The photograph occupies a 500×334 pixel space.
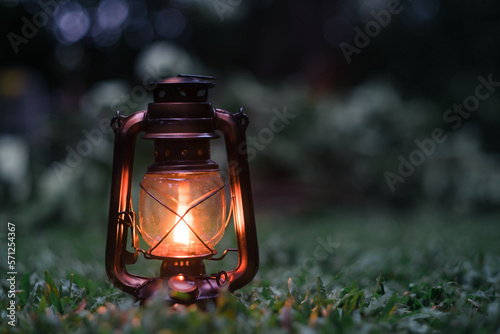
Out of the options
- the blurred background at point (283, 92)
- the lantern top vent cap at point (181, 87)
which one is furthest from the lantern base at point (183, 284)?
the blurred background at point (283, 92)

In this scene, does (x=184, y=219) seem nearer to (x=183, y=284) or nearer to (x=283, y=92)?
(x=183, y=284)

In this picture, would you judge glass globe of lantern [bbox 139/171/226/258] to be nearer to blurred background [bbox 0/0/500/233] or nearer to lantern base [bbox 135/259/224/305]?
lantern base [bbox 135/259/224/305]

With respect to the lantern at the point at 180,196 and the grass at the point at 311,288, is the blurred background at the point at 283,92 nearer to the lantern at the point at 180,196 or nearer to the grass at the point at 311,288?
the grass at the point at 311,288

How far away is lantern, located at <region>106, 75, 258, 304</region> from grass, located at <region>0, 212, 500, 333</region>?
11 cm

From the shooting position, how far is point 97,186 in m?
4.76

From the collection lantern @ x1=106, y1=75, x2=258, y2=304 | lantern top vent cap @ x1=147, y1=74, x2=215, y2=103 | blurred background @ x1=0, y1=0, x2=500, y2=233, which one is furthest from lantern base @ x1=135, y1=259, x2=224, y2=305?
blurred background @ x1=0, y1=0, x2=500, y2=233

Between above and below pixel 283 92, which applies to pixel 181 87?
below

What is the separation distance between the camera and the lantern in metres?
1.65

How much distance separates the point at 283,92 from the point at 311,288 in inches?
185

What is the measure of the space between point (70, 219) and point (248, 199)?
136 inches

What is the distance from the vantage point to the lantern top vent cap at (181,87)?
1.64m

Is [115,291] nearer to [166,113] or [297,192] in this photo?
[166,113]

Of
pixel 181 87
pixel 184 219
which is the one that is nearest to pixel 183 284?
pixel 184 219

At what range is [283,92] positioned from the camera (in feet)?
21.4
